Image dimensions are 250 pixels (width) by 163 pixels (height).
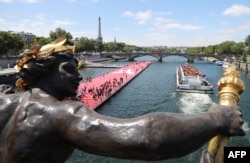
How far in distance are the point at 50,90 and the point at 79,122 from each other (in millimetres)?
410

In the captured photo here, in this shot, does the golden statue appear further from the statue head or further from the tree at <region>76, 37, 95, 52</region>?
the tree at <region>76, 37, 95, 52</region>

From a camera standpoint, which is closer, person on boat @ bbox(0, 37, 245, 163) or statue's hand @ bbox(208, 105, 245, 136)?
person on boat @ bbox(0, 37, 245, 163)

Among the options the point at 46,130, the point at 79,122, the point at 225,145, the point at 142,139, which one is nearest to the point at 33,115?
the point at 46,130

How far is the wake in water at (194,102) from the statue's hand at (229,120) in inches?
954

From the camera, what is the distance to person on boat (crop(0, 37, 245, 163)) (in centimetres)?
147

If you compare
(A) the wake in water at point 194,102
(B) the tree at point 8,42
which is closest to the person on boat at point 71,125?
(A) the wake in water at point 194,102

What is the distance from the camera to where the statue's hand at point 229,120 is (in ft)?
5.20

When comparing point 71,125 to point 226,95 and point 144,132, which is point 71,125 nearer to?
point 144,132

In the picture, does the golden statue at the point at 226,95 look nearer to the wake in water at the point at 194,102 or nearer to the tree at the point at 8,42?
the wake in water at the point at 194,102

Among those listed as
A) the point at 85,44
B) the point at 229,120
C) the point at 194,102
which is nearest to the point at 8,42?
the point at 194,102

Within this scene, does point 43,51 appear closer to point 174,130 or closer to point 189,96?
point 174,130

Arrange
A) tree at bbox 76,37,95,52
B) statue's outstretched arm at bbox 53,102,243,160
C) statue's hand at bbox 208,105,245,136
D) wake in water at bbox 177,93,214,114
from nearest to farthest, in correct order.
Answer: statue's outstretched arm at bbox 53,102,243,160 → statue's hand at bbox 208,105,245,136 → wake in water at bbox 177,93,214,114 → tree at bbox 76,37,95,52

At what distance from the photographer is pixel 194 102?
30.5 m

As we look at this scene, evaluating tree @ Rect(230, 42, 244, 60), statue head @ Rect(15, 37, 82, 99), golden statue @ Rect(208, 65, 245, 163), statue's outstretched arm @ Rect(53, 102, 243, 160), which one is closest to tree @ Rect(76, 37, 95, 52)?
tree @ Rect(230, 42, 244, 60)
